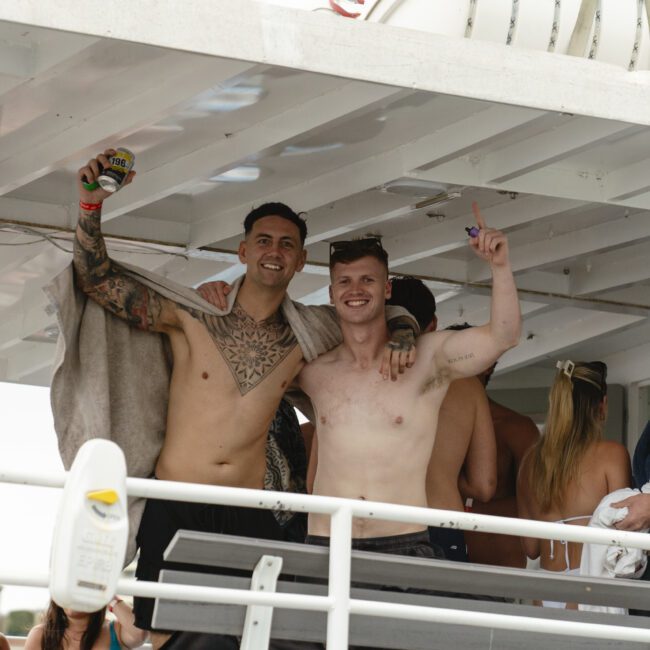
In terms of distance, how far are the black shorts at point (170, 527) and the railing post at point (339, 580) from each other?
183cm

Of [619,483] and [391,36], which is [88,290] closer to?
[391,36]

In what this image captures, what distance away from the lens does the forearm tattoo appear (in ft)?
17.5

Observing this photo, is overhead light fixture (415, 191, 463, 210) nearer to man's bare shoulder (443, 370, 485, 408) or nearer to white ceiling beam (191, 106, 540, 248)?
white ceiling beam (191, 106, 540, 248)

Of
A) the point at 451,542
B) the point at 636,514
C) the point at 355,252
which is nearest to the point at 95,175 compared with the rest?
the point at 355,252

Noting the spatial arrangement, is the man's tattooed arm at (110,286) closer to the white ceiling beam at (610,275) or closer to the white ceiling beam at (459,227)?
the white ceiling beam at (459,227)

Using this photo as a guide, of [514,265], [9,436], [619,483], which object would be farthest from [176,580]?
[9,436]

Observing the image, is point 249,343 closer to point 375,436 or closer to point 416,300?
point 375,436

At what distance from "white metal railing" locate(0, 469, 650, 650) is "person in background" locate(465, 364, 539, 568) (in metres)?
2.80

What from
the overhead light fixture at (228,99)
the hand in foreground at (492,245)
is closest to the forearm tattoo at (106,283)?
the overhead light fixture at (228,99)

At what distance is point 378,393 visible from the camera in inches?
220

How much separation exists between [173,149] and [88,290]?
807 millimetres

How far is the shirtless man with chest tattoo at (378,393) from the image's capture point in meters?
5.33

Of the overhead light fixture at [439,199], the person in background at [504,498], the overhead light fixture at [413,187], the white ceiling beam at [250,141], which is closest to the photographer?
the white ceiling beam at [250,141]

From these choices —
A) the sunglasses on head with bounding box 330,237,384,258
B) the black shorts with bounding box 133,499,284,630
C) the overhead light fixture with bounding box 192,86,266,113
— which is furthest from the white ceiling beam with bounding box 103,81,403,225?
the black shorts with bounding box 133,499,284,630
